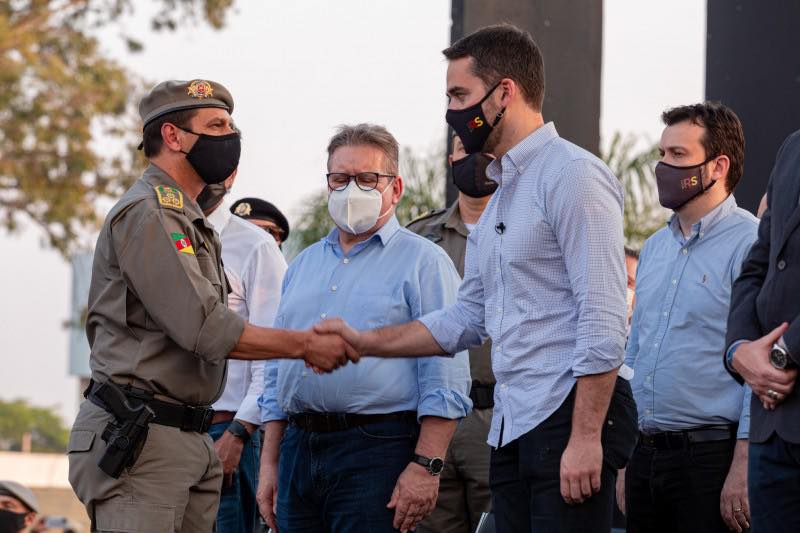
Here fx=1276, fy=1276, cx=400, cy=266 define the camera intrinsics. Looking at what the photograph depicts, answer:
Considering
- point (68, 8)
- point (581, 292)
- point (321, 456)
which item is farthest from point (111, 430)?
point (68, 8)

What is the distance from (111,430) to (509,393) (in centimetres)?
115

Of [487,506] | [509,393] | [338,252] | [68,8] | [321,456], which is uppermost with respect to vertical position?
[68,8]

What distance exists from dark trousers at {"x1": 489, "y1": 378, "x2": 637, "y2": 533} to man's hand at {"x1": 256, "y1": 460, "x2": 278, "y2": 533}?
1.28 meters

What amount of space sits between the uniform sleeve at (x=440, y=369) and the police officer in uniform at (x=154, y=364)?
55cm

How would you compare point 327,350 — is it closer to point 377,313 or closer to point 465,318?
point 377,313

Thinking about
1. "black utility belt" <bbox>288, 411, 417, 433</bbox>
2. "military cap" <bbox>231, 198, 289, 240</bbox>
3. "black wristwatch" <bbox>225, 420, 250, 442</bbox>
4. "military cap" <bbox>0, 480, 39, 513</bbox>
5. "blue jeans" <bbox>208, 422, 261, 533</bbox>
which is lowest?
"military cap" <bbox>0, 480, 39, 513</bbox>

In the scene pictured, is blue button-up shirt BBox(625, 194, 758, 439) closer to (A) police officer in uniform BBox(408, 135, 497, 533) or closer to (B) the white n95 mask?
(A) police officer in uniform BBox(408, 135, 497, 533)

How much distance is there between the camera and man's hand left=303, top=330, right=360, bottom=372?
4.09 m

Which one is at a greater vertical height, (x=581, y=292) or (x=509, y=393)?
(x=581, y=292)

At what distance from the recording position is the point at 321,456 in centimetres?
421

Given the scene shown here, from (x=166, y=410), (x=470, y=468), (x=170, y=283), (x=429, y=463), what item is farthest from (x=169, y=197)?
(x=470, y=468)

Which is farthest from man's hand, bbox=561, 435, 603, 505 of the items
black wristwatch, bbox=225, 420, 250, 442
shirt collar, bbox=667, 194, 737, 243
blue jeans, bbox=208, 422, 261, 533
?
blue jeans, bbox=208, 422, 261, 533

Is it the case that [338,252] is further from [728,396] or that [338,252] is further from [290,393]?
[728,396]

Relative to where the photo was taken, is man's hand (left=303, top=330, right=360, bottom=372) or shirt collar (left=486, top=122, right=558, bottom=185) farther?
man's hand (left=303, top=330, right=360, bottom=372)
